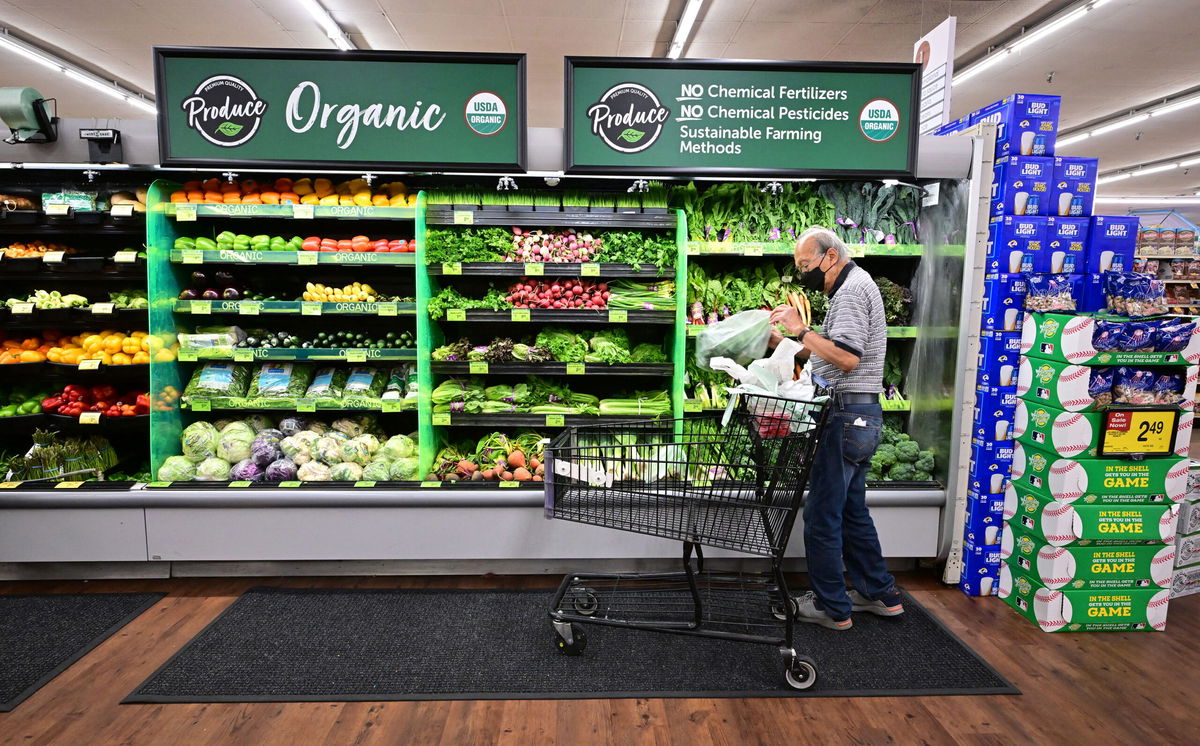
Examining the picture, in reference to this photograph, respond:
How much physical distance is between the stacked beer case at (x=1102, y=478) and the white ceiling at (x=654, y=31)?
19.0 feet

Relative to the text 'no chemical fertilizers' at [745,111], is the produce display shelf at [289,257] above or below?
below

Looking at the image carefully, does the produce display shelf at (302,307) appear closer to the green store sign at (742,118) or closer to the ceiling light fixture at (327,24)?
the green store sign at (742,118)

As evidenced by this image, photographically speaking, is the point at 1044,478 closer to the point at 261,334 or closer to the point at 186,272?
the point at 261,334

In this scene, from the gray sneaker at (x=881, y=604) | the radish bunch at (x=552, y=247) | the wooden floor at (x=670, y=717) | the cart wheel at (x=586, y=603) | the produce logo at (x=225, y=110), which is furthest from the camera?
the radish bunch at (x=552, y=247)

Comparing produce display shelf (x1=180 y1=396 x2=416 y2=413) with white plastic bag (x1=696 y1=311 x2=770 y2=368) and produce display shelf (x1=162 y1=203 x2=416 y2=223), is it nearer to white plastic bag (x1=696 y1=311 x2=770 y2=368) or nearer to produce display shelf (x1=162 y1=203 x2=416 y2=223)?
produce display shelf (x1=162 y1=203 x2=416 y2=223)

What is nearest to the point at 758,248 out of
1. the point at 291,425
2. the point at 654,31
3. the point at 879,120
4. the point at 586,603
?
the point at 879,120

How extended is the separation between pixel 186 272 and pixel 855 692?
14.3 feet

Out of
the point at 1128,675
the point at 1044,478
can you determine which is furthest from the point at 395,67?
the point at 1128,675

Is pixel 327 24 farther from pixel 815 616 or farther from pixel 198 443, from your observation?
pixel 815 616

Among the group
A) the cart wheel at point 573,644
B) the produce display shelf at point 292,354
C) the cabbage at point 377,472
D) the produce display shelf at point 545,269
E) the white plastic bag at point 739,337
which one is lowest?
the cart wheel at point 573,644

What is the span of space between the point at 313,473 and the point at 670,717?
2.40m

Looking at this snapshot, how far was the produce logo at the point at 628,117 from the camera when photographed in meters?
3.27

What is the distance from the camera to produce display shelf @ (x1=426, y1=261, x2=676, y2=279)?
3602 millimetres

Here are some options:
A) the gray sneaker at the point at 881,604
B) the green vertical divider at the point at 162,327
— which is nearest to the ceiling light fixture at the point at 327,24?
the green vertical divider at the point at 162,327
